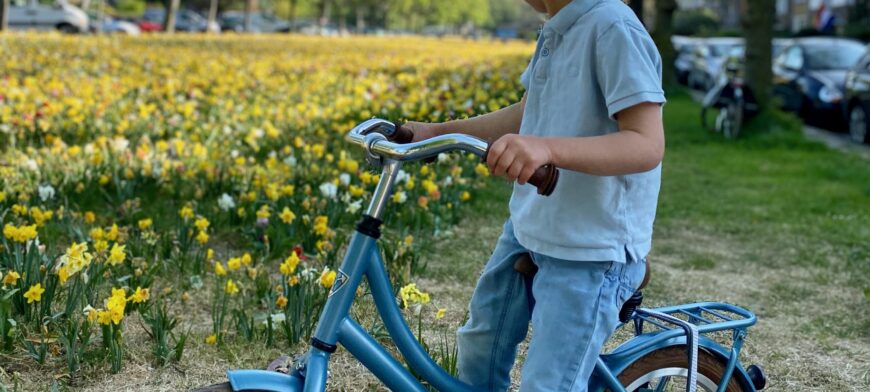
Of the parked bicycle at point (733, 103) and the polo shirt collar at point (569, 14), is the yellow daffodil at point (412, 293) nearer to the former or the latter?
the polo shirt collar at point (569, 14)

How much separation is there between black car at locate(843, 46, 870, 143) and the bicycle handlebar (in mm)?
10600

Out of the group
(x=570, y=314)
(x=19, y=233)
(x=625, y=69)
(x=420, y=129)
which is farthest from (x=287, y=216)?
(x=625, y=69)

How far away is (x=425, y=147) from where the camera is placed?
5.73ft

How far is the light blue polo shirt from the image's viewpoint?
6.07 ft

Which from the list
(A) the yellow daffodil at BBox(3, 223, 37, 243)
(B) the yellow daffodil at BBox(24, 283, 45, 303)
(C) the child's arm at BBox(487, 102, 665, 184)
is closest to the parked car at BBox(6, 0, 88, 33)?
(A) the yellow daffodil at BBox(3, 223, 37, 243)

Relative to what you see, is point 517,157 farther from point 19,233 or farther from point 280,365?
point 19,233

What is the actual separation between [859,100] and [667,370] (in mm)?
10302

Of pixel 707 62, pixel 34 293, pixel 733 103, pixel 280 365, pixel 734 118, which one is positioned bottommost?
pixel 34 293

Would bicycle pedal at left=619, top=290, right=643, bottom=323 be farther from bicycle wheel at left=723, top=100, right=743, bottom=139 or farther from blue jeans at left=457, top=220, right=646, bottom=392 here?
bicycle wheel at left=723, top=100, right=743, bottom=139

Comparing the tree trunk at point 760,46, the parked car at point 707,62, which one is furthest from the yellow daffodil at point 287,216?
the parked car at point 707,62

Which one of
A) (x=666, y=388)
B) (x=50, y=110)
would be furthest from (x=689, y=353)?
(x=50, y=110)

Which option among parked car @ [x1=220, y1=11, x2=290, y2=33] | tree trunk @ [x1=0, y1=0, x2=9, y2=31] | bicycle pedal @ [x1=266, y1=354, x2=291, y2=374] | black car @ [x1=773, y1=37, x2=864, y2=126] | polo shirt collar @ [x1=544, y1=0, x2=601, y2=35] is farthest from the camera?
parked car @ [x1=220, y1=11, x2=290, y2=33]

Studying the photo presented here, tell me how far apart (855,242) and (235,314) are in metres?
4.00

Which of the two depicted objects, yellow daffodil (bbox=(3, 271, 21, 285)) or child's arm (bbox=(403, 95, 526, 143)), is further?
yellow daffodil (bbox=(3, 271, 21, 285))
